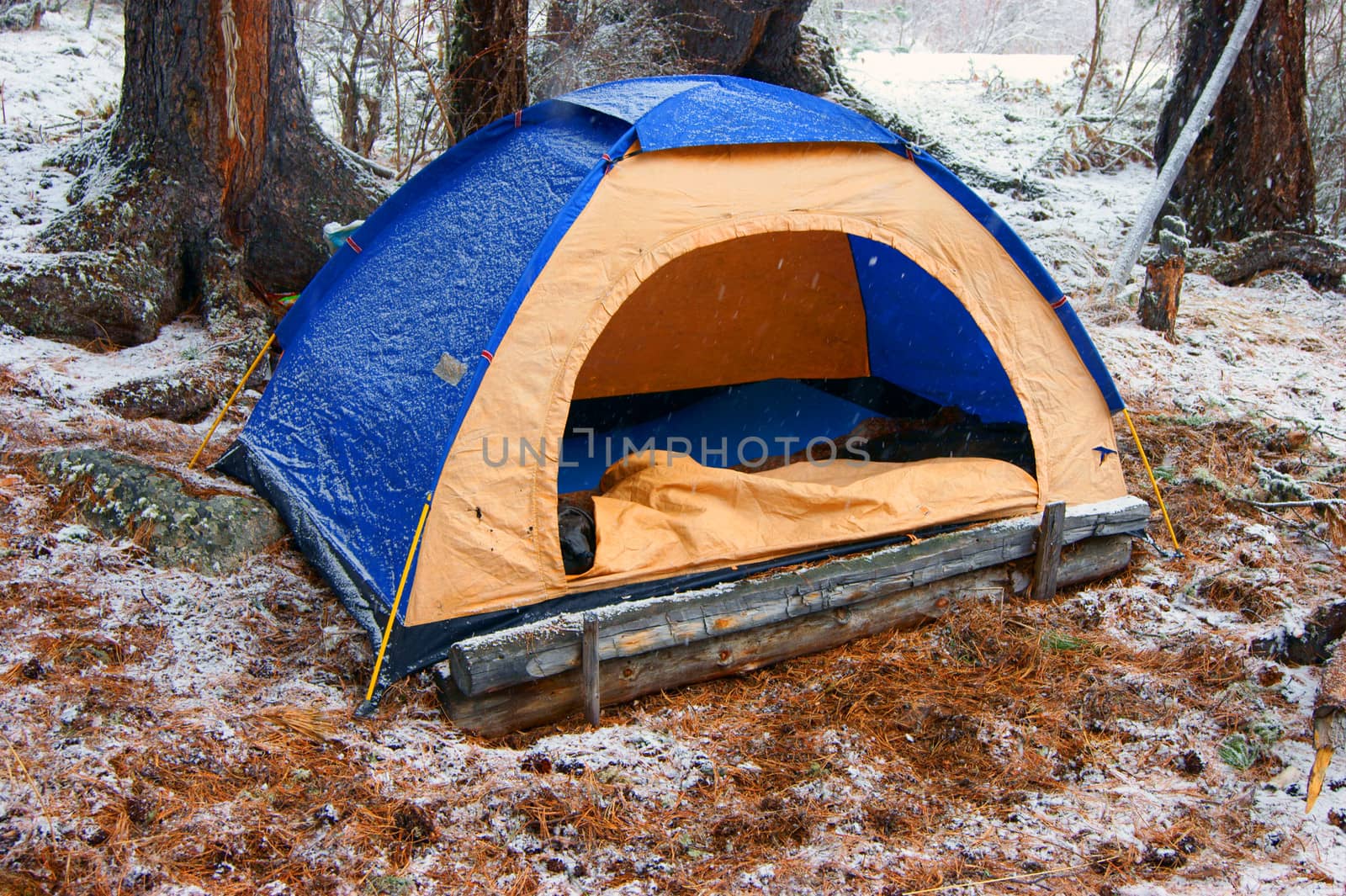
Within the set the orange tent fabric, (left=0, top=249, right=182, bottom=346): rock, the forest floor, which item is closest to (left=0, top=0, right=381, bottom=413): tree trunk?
(left=0, top=249, right=182, bottom=346): rock

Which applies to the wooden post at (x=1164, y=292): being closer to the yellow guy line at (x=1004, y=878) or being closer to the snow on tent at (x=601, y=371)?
the snow on tent at (x=601, y=371)

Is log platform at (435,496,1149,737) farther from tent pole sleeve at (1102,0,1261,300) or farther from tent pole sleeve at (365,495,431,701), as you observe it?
tent pole sleeve at (1102,0,1261,300)

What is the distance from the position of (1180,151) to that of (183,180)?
6792 millimetres

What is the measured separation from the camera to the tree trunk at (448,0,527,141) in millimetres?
5145

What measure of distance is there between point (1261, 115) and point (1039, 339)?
501 centimetres

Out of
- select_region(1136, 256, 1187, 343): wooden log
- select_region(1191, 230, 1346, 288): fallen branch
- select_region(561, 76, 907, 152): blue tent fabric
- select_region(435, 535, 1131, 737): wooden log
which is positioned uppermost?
select_region(561, 76, 907, 152): blue tent fabric

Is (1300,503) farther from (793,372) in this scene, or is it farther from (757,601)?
(757,601)

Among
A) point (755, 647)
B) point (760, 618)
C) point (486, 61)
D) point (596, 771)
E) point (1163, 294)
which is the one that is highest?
point (486, 61)

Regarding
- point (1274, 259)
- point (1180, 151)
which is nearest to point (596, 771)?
point (1180, 151)

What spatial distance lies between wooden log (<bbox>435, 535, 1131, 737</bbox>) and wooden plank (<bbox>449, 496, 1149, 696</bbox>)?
0.05m

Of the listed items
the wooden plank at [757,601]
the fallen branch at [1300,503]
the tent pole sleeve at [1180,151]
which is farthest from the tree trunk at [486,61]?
the tent pole sleeve at [1180,151]

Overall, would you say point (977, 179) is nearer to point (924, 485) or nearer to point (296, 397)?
point (924, 485)

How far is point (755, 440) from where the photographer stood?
179 inches

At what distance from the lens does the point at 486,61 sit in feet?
17.1
